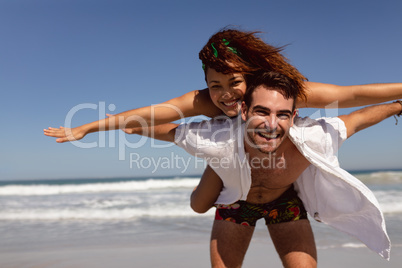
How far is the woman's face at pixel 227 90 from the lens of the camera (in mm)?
3266

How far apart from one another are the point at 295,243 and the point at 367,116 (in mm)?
1324

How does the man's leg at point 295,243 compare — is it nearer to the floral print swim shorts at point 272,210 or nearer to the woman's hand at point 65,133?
the floral print swim shorts at point 272,210

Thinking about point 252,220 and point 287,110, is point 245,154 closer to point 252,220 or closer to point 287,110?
point 287,110

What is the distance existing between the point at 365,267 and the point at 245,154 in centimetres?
322

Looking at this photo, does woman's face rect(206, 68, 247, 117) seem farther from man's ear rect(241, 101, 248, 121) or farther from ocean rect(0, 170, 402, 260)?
ocean rect(0, 170, 402, 260)

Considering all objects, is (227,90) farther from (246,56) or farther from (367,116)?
(367,116)

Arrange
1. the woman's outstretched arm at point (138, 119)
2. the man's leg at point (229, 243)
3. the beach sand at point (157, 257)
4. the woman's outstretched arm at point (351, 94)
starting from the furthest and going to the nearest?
the beach sand at point (157, 257)
the man's leg at point (229, 243)
the woman's outstretched arm at point (138, 119)
the woman's outstretched arm at point (351, 94)

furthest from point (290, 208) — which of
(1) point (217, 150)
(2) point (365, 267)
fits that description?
(2) point (365, 267)

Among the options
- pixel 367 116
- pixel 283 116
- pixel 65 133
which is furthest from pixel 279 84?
pixel 65 133

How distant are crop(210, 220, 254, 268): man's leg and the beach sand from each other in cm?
187

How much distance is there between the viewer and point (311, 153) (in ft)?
9.61

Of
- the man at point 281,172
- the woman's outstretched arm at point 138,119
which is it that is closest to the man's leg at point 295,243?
the man at point 281,172

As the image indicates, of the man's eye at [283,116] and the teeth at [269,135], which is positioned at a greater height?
the man's eye at [283,116]

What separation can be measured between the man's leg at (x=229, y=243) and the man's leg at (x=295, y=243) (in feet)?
0.96
